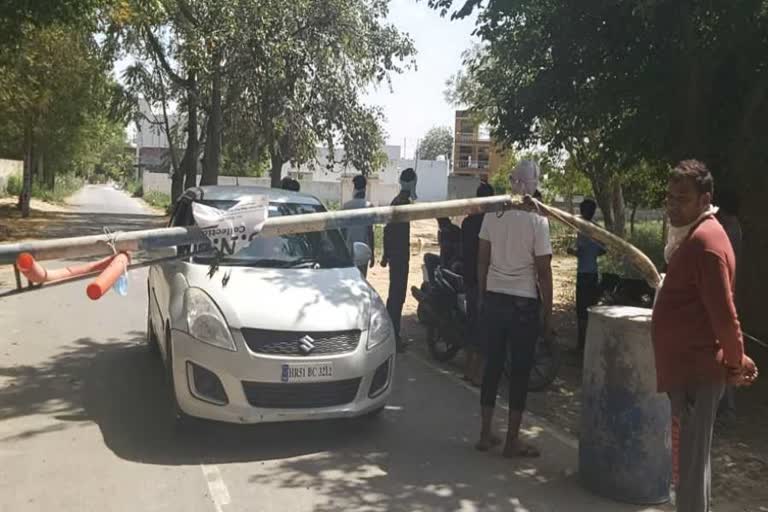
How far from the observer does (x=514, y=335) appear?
16.4 ft

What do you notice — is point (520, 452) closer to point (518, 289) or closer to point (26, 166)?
point (518, 289)

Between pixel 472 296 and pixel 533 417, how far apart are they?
5.37ft

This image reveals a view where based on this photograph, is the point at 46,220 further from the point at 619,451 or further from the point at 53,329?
the point at 619,451

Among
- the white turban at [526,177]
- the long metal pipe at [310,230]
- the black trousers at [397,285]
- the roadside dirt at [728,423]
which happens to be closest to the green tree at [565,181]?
the roadside dirt at [728,423]

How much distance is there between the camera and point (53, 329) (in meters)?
9.02

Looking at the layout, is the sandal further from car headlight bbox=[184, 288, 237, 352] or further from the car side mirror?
the car side mirror

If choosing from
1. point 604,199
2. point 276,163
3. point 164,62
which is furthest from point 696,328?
point 164,62

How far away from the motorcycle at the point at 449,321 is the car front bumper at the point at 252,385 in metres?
2.55

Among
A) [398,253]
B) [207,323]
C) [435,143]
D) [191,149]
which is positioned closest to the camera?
[207,323]

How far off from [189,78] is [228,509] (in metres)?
21.2

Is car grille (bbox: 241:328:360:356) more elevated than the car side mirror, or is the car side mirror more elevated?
the car side mirror

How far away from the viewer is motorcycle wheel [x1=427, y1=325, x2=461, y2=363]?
8.00 metres

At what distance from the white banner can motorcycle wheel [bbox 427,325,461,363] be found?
481 cm

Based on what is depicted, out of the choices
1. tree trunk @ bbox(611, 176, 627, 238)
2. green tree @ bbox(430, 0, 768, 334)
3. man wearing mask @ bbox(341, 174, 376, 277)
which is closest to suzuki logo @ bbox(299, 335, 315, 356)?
man wearing mask @ bbox(341, 174, 376, 277)
